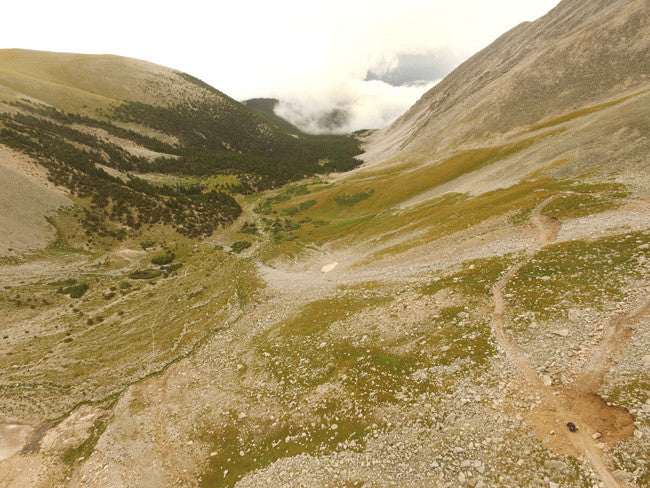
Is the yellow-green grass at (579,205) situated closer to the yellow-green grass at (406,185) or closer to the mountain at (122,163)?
the yellow-green grass at (406,185)

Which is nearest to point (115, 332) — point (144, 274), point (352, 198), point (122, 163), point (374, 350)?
point (144, 274)

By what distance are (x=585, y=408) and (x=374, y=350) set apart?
45.9 feet

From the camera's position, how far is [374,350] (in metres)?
25.1

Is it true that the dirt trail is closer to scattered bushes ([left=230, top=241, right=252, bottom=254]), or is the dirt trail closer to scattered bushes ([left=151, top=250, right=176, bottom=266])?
scattered bushes ([left=230, top=241, right=252, bottom=254])

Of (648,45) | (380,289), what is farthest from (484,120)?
(380,289)

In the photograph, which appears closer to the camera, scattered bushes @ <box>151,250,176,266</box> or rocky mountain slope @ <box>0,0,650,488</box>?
rocky mountain slope @ <box>0,0,650,488</box>

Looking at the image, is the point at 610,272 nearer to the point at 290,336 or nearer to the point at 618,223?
the point at 618,223

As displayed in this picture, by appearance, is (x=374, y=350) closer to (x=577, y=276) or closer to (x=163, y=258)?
(x=577, y=276)

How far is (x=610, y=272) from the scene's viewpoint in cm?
2300

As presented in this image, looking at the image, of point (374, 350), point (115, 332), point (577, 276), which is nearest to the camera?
point (577, 276)

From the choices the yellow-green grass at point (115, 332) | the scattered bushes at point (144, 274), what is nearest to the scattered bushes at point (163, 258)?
the scattered bushes at point (144, 274)

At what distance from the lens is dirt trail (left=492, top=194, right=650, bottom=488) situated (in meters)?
12.6

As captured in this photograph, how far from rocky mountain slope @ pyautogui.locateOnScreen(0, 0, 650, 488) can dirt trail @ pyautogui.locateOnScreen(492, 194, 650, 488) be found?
11 cm

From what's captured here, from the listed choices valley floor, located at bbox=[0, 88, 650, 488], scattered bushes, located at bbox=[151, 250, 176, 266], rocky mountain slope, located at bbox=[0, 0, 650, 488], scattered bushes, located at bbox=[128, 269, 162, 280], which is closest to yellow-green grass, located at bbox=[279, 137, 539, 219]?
rocky mountain slope, located at bbox=[0, 0, 650, 488]
